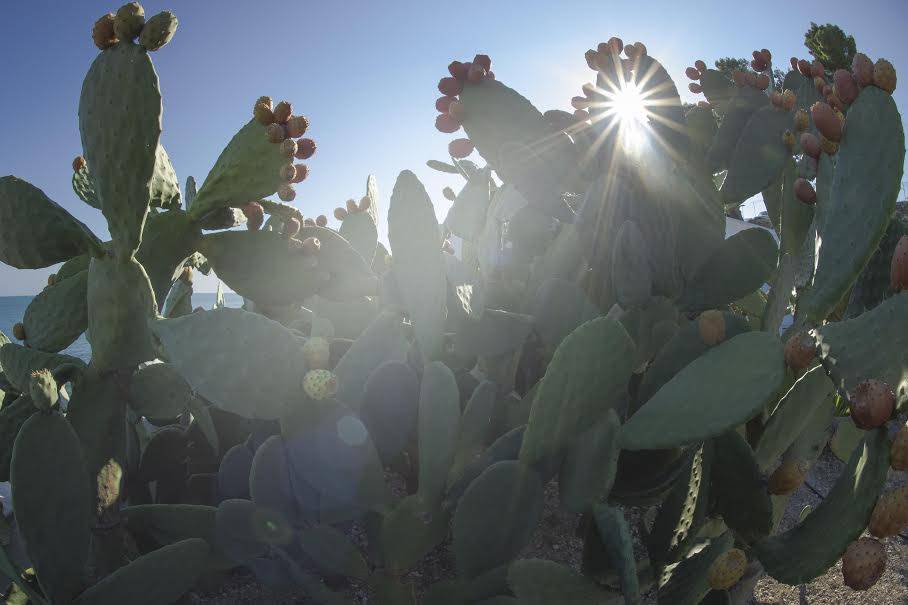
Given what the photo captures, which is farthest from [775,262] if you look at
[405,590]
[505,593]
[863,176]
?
[405,590]

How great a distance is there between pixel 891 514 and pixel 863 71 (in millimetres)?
838

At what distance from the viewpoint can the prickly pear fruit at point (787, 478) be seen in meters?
1.03

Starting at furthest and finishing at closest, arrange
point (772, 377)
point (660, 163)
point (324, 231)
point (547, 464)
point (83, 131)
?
point (324, 231), point (660, 163), point (83, 131), point (547, 464), point (772, 377)

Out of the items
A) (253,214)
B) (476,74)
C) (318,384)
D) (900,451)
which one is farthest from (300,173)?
(900,451)

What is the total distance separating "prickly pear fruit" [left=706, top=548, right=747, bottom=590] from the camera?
89cm

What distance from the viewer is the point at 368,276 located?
1615 millimetres

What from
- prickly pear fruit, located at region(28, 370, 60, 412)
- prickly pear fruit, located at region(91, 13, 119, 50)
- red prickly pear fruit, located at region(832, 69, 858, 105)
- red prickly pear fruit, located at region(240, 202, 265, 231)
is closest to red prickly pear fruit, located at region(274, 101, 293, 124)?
red prickly pear fruit, located at region(240, 202, 265, 231)

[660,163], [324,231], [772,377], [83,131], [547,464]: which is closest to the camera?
[772,377]

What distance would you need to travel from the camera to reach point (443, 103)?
1.43m

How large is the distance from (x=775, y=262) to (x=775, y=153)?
0.44 metres

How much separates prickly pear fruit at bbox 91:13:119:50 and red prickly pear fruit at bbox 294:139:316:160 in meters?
0.42

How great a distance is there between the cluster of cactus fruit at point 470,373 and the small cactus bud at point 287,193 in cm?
4

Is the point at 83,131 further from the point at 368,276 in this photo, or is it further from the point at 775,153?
the point at 775,153

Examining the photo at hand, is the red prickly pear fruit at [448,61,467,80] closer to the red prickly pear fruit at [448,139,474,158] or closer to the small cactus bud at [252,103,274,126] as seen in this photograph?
the red prickly pear fruit at [448,139,474,158]
